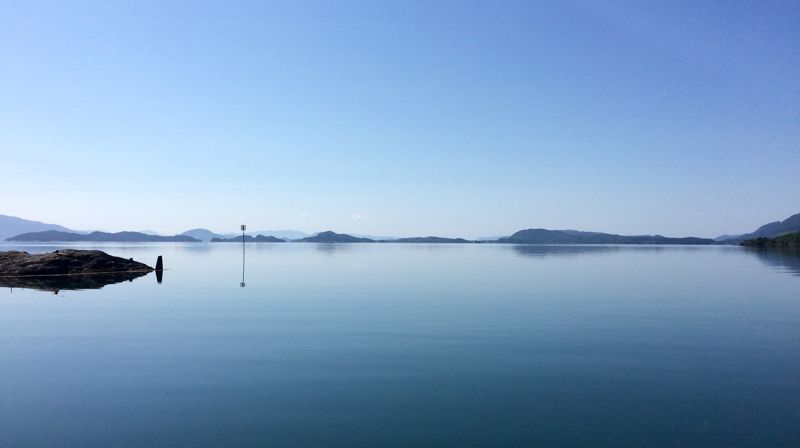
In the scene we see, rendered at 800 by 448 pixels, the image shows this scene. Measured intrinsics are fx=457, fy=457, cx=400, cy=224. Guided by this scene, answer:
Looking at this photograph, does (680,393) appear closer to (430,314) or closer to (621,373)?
(621,373)

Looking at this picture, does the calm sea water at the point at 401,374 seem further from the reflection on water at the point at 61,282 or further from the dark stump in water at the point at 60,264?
the dark stump in water at the point at 60,264

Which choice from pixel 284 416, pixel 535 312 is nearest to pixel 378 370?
pixel 284 416

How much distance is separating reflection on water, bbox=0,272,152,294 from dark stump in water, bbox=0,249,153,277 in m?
2.00

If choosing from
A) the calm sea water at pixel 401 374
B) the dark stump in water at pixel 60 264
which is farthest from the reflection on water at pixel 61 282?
the calm sea water at pixel 401 374

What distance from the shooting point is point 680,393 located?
16641 millimetres

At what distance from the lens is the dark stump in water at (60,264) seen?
2657 inches

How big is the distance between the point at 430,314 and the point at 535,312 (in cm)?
800

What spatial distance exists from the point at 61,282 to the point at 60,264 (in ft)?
44.7

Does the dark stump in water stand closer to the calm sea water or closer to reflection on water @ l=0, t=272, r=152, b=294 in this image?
reflection on water @ l=0, t=272, r=152, b=294

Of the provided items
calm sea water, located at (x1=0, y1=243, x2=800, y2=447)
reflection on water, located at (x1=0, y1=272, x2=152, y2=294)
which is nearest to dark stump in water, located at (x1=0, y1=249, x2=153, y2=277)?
reflection on water, located at (x1=0, y1=272, x2=152, y2=294)

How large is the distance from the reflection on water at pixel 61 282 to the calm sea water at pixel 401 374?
1749 centimetres

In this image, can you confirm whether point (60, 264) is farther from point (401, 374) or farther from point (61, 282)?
point (401, 374)

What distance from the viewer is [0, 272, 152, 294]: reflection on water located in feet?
177

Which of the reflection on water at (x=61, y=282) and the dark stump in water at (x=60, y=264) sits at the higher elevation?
the dark stump in water at (x=60, y=264)
